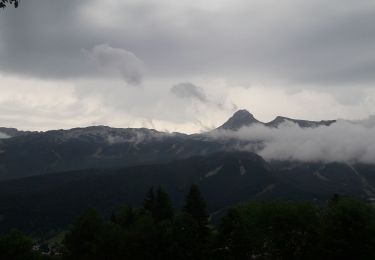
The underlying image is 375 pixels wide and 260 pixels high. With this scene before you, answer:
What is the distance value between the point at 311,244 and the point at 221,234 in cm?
1427

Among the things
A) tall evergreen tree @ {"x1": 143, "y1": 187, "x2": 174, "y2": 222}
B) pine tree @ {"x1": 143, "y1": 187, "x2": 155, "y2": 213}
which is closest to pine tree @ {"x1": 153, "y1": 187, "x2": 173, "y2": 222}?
tall evergreen tree @ {"x1": 143, "y1": 187, "x2": 174, "y2": 222}

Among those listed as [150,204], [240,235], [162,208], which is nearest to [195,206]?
[162,208]

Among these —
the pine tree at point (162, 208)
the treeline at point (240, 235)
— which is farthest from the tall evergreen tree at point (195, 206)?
the pine tree at point (162, 208)

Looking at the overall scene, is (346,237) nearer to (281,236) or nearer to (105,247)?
(281,236)

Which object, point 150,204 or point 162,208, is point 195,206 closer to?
point 162,208

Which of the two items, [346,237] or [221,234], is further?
[221,234]

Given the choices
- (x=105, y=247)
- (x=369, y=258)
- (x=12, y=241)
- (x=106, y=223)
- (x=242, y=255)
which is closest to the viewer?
(x=369, y=258)

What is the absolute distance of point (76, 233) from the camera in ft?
289

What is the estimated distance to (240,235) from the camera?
76.1m

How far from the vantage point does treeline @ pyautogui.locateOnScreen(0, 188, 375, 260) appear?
72.6 meters

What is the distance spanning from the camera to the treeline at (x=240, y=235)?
72.6 m

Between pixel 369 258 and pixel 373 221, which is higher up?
pixel 373 221

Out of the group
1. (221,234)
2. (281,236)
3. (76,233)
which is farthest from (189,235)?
(76,233)

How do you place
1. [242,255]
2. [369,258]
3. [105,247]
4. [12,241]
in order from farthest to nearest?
1. [12,241]
2. [105,247]
3. [242,255]
4. [369,258]
